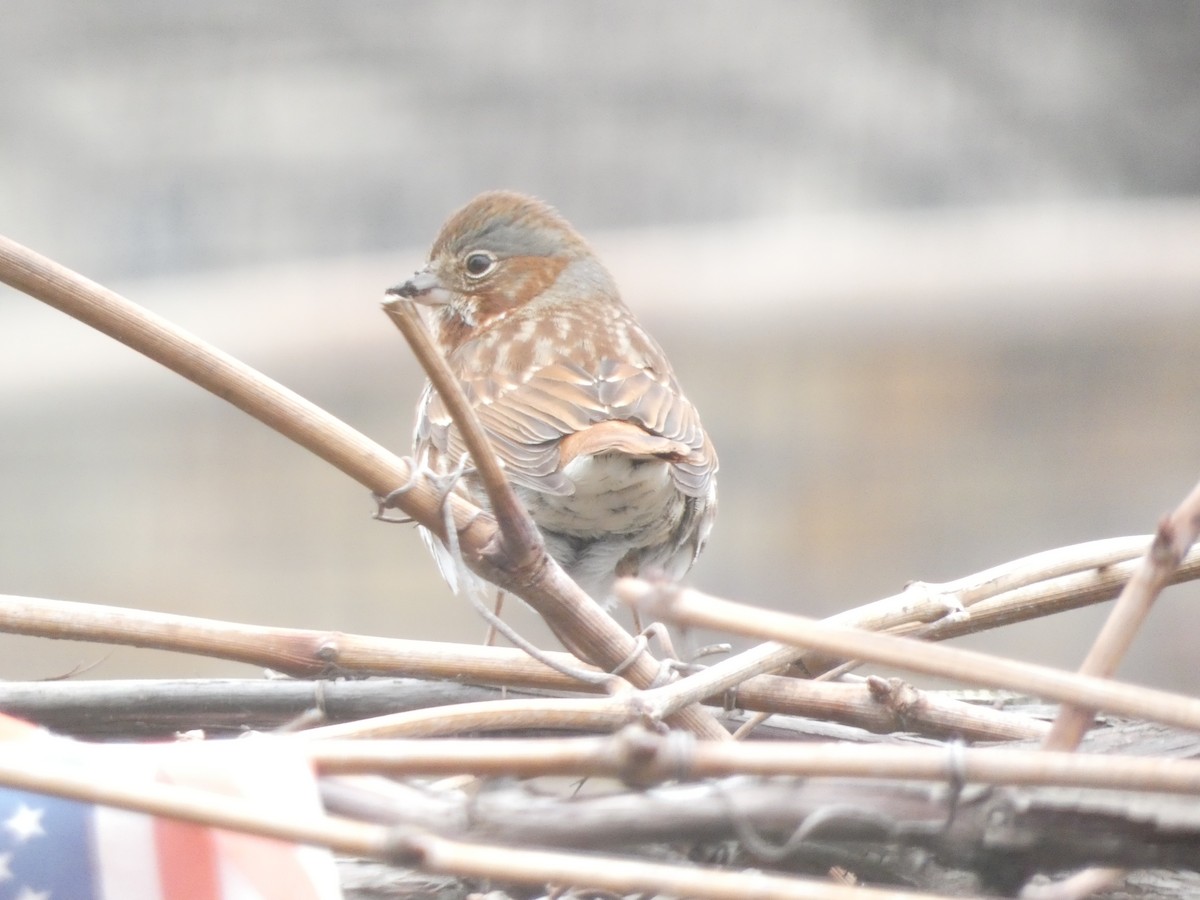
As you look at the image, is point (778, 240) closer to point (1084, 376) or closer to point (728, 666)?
point (1084, 376)

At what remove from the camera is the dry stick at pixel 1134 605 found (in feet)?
3.60

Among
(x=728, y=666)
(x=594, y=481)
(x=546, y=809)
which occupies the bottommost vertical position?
(x=546, y=809)

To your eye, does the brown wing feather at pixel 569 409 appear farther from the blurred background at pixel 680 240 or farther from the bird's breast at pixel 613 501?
the blurred background at pixel 680 240

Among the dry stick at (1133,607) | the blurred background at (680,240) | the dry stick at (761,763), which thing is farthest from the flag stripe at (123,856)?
the blurred background at (680,240)

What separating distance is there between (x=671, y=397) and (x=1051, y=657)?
3.66 m

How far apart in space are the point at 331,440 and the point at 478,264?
2006 mm

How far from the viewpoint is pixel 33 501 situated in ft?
20.1

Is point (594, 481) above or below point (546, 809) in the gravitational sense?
above

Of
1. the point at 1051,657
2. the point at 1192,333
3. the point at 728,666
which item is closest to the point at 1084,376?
→ the point at 1192,333

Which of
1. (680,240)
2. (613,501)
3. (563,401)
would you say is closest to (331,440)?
(613,501)

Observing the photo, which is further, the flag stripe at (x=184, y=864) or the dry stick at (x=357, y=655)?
the dry stick at (x=357, y=655)

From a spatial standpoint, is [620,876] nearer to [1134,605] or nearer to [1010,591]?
[1134,605]

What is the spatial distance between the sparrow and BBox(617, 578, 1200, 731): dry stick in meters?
1.24

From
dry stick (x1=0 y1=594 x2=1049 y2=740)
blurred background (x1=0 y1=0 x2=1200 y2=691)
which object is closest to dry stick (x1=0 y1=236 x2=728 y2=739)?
dry stick (x1=0 y1=594 x2=1049 y2=740)
